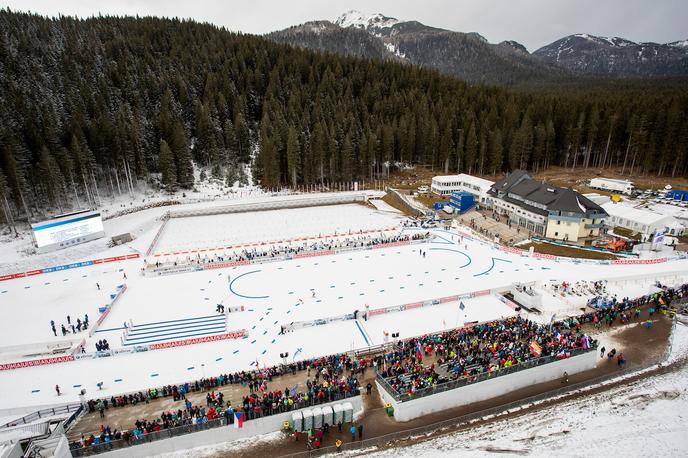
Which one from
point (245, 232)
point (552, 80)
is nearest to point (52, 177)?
point (245, 232)

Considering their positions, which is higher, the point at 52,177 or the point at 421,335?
the point at 52,177

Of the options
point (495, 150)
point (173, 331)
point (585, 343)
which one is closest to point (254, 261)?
point (173, 331)

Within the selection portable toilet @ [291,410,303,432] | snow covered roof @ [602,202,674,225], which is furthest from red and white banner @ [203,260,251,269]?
snow covered roof @ [602,202,674,225]

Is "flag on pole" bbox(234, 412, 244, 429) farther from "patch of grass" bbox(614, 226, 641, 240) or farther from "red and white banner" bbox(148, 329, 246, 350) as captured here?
"patch of grass" bbox(614, 226, 641, 240)

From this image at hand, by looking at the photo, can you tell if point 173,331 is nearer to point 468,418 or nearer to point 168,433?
point 168,433

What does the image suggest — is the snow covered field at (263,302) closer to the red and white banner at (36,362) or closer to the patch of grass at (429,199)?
the red and white banner at (36,362)

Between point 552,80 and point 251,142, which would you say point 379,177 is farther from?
point 552,80
